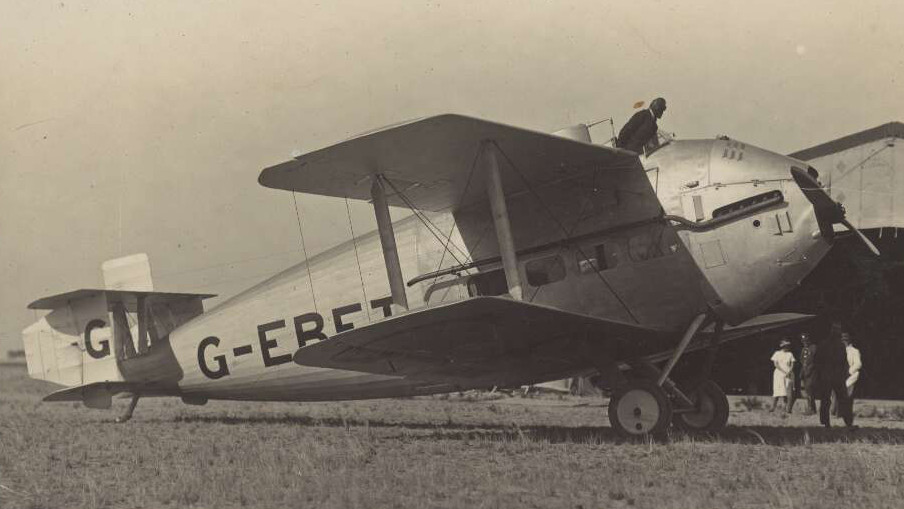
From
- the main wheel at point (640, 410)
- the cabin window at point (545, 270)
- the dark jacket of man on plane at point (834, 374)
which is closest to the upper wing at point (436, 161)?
the cabin window at point (545, 270)

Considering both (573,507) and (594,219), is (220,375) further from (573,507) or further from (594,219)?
(573,507)

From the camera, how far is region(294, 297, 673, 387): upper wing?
320 inches

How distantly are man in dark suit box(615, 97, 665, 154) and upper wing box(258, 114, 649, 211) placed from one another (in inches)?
8.5

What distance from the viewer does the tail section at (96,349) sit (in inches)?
520

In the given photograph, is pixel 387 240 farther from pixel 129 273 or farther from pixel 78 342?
pixel 78 342

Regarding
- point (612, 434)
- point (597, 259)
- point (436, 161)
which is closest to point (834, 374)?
point (612, 434)

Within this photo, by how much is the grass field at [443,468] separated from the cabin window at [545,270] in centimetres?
182

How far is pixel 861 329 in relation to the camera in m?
20.4

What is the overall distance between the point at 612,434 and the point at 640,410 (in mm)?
1138

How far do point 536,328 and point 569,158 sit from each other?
1.98m

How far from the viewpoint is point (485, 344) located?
9.05 meters

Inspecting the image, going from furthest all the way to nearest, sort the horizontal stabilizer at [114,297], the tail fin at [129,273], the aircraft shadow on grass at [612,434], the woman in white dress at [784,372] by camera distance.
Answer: the woman in white dress at [784,372]
the tail fin at [129,273]
the horizontal stabilizer at [114,297]
the aircraft shadow on grass at [612,434]

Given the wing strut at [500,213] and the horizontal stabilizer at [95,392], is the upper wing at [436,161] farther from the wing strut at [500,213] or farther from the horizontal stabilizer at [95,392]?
the horizontal stabilizer at [95,392]

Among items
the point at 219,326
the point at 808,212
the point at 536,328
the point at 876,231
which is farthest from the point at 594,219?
the point at 876,231
